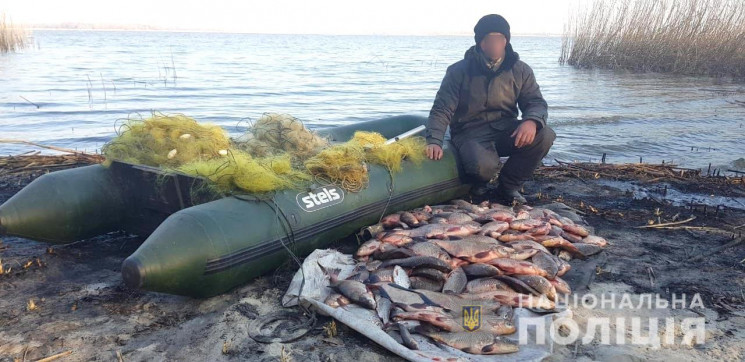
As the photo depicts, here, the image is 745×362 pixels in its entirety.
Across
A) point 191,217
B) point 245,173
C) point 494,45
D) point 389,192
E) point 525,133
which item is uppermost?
point 494,45

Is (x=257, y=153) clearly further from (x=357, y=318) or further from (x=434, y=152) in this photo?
(x=357, y=318)

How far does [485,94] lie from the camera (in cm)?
643

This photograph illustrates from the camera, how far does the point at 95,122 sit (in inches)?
515

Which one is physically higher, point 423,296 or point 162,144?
point 162,144

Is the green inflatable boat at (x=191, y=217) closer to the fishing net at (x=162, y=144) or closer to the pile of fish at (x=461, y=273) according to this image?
the fishing net at (x=162, y=144)

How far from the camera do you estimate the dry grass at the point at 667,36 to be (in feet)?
66.7

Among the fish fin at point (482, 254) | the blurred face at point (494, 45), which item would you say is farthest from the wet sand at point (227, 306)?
the blurred face at point (494, 45)

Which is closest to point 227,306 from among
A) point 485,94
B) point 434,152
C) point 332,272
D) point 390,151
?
point 332,272

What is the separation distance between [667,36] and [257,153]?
20.9 meters

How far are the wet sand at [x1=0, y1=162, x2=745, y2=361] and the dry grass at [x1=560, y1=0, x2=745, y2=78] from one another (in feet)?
58.2

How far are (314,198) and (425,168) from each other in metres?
1.62

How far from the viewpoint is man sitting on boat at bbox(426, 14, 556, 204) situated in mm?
6246

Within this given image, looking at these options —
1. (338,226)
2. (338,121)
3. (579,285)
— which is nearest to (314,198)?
(338,226)
